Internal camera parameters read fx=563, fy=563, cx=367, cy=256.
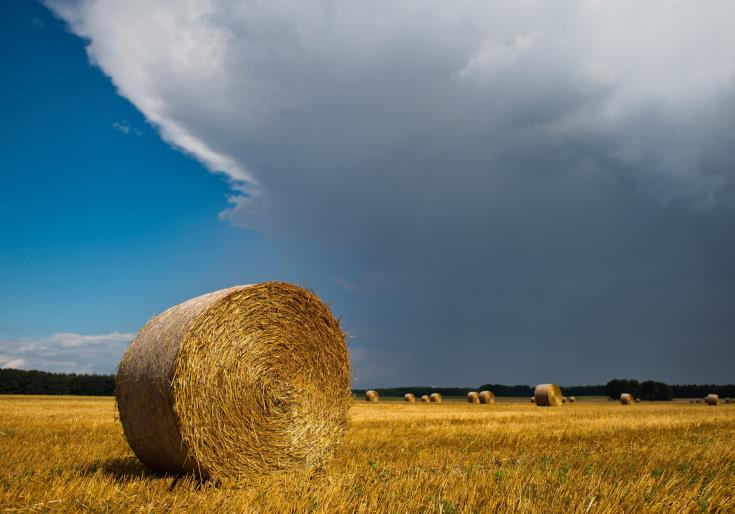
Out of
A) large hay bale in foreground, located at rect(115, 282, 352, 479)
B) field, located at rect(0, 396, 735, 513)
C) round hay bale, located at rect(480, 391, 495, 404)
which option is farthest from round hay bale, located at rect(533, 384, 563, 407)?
large hay bale in foreground, located at rect(115, 282, 352, 479)

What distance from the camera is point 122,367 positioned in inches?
292

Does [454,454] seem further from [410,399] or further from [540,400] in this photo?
[410,399]

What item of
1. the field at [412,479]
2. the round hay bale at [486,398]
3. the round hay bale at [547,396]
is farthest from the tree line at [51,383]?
the field at [412,479]

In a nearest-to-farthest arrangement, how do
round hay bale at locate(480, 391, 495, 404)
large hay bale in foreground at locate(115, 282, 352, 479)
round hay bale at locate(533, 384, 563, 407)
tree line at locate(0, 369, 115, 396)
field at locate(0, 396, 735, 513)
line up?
1. field at locate(0, 396, 735, 513)
2. large hay bale in foreground at locate(115, 282, 352, 479)
3. round hay bale at locate(533, 384, 563, 407)
4. round hay bale at locate(480, 391, 495, 404)
5. tree line at locate(0, 369, 115, 396)

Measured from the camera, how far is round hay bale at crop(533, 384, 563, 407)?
30391 mm

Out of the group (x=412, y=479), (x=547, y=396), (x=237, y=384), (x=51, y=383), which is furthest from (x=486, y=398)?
(x=51, y=383)

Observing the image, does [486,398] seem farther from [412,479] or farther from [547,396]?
[412,479]

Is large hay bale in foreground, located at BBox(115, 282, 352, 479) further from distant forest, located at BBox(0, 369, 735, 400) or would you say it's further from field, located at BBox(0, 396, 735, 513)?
distant forest, located at BBox(0, 369, 735, 400)

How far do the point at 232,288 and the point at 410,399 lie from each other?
36374 millimetres

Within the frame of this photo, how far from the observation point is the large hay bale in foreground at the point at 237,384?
6.63m

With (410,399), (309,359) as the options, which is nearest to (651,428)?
(309,359)

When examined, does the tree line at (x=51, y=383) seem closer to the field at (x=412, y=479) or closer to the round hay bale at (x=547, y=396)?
the round hay bale at (x=547, y=396)

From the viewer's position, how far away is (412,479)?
17.9 ft

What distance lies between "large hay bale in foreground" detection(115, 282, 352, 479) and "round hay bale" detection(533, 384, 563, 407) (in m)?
24.9
